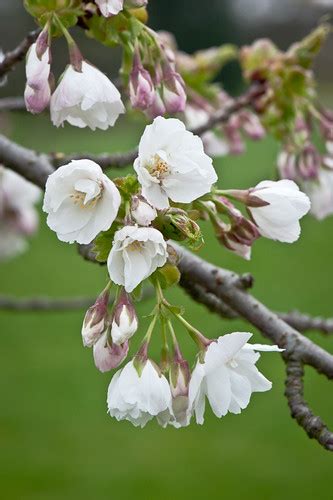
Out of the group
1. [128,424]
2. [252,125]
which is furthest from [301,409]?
[128,424]

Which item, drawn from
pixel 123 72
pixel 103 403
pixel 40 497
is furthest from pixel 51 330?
pixel 123 72

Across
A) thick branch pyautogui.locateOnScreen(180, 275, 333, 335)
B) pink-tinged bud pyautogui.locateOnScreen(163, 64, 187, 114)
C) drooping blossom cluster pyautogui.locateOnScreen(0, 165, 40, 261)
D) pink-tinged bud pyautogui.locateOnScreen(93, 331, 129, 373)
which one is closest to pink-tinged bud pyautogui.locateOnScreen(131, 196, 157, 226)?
pink-tinged bud pyautogui.locateOnScreen(93, 331, 129, 373)

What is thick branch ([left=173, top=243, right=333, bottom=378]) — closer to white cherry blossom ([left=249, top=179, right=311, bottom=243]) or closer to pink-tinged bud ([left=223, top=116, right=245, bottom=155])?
white cherry blossom ([left=249, top=179, right=311, bottom=243])

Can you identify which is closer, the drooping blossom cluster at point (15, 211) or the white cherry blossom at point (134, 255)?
the white cherry blossom at point (134, 255)

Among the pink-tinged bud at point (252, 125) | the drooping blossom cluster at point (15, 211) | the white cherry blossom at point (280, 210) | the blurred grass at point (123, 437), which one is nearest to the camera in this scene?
the white cherry blossom at point (280, 210)

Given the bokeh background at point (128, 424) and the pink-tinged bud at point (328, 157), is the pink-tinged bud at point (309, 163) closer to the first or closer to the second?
the pink-tinged bud at point (328, 157)

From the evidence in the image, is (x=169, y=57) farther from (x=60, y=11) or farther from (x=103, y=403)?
(x=103, y=403)

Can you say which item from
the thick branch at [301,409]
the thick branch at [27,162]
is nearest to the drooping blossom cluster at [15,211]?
the thick branch at [27,162]
